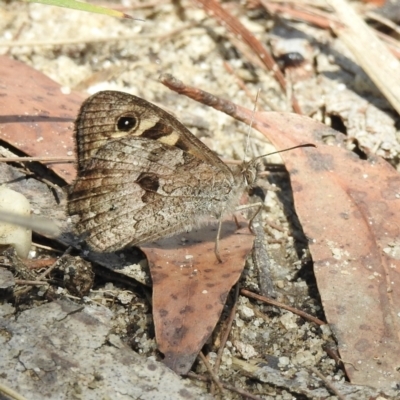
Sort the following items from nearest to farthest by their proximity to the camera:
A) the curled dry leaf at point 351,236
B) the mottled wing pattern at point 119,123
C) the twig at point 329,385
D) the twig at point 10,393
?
the twig at point 10,393 < the twig at point 329,385 < the curled dry leaf at point 351,236 < the mottled wing pattern at point 119,123

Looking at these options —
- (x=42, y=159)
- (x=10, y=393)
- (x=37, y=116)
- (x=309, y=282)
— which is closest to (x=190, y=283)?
(x=309, y=282)

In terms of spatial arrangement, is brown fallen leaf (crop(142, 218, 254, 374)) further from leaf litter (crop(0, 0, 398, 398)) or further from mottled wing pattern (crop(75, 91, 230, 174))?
mottled wing pattern (crop(75, 91, 230, 174))

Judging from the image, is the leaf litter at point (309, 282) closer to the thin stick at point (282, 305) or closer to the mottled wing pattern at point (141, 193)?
the thin stick at point (282, 305)

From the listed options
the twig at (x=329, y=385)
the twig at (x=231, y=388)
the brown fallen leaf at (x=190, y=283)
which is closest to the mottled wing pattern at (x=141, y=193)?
the brown fallen leaf at (x=190, y=283)

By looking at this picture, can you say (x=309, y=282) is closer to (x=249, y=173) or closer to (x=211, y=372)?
(x=249, y=173)

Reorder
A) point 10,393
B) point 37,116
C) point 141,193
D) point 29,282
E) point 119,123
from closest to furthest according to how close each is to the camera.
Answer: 1. point 10,393
2. point 29,282
3. point 119,123
4. point 141,193
5. point 37,116

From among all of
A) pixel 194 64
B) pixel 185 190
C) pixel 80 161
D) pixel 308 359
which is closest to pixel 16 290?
pixel 80 161

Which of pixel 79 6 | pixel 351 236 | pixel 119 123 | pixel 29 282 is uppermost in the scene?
pixel 79 6
